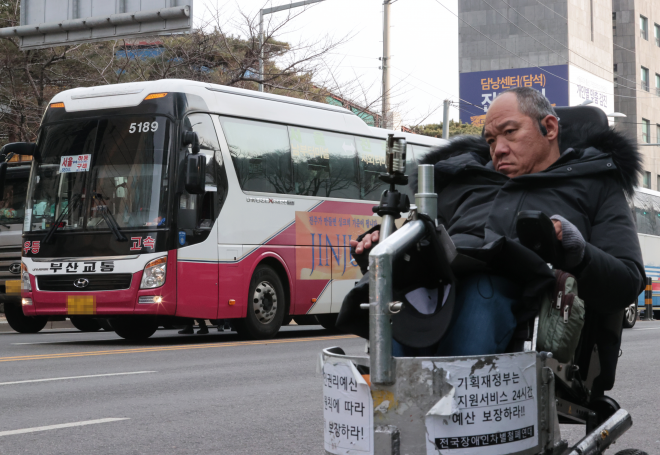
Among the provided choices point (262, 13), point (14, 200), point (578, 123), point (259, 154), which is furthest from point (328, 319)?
point (578, 123)

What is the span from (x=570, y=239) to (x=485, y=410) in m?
0.61

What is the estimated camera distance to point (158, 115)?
12.3 m

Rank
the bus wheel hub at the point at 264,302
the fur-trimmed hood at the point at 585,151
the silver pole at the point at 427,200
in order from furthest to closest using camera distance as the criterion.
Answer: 1. the bus wheel hub at the point at 264,302
2. the fur-trimmed hood at the point at 585,151
3. the silver pole at the point at 427,200

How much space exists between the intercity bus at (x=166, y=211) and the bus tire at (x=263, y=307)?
0.02 metres

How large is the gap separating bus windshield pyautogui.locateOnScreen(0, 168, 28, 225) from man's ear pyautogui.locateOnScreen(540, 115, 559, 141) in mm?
13368

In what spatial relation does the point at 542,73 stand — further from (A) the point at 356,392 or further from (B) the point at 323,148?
(A) the point at 356,392

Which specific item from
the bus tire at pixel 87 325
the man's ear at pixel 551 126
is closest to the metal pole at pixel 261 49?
the bus tire at pixel 87 325

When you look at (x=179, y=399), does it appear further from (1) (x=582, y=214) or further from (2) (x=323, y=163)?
(2) (x=323, y=163)

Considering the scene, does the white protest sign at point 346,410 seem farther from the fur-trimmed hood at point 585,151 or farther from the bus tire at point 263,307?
the bus tire at point 263,307

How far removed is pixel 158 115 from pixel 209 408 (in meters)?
6.46

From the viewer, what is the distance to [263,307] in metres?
13.4

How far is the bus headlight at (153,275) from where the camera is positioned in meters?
12.0

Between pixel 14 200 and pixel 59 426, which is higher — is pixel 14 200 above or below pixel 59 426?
above

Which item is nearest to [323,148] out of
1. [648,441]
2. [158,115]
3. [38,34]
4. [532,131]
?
[158,115]
